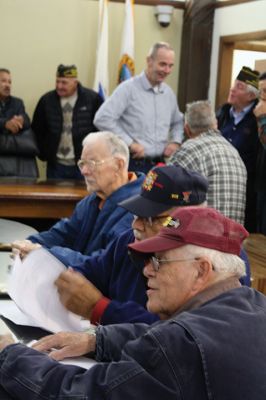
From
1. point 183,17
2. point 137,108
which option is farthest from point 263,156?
point 183,17

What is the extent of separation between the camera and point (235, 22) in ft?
19.8

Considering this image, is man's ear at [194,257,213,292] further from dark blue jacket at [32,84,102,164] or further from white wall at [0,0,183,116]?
white wall at [0,0,183,116]

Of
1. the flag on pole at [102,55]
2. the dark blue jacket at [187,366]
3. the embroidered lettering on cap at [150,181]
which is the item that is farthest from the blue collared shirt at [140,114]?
the dark blue jacket at [187,366]

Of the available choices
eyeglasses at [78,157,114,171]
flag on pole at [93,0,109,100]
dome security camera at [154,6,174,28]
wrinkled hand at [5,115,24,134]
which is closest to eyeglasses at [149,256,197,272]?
eyeglasses at [78,157,114,171]

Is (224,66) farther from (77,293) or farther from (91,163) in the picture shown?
(77,293)

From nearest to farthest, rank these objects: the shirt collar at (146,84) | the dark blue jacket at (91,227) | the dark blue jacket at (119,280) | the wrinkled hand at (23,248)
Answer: the dark blue jacket at (119,280) → the wrinkled hand at (23,248) → the dark blue jacket at (91,227) → the shirt collar at (146,84)

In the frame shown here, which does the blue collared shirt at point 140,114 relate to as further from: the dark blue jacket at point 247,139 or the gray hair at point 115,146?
the gray hair at point 115,146

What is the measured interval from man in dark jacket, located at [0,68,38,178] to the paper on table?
3.24 m

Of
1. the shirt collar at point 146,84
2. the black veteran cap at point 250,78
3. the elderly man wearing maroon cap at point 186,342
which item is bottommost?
the elderly man wearing maroon cap at point 186,342

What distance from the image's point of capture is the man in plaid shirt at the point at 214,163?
379 centimetres

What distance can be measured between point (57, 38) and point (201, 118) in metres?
3.18

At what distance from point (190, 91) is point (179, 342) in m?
5.67

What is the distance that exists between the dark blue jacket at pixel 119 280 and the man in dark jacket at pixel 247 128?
90.5 inches

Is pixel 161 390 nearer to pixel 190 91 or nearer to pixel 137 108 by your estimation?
pixel 137 108
